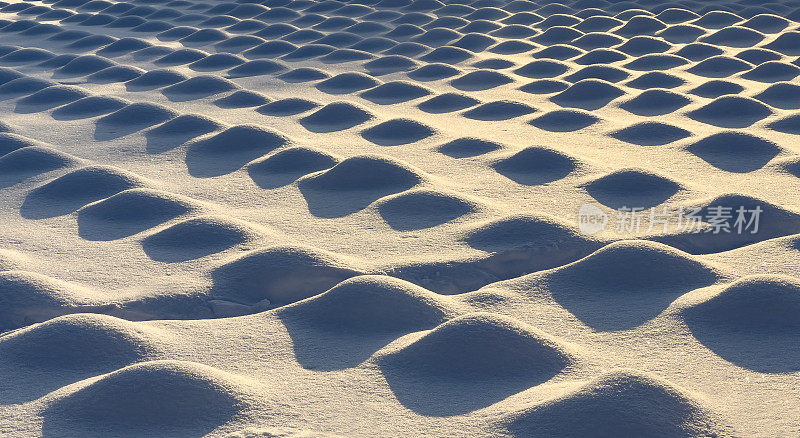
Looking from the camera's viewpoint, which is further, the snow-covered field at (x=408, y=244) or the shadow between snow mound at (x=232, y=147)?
the shadow between snow mound at (x=232, y=147)

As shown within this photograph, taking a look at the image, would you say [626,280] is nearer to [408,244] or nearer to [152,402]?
[408,244]

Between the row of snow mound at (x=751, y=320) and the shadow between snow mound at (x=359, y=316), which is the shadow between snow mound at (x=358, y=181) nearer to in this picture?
the shadow between snow mound at (x=359, y=316)

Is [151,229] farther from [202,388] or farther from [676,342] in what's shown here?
[676,342]

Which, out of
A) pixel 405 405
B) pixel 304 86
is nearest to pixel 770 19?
pixel 304 86

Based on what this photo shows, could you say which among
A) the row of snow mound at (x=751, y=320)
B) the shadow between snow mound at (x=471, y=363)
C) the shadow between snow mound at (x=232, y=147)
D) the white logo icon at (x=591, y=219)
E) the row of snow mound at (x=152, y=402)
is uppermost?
the row of snow mound at (x=751, y=320)

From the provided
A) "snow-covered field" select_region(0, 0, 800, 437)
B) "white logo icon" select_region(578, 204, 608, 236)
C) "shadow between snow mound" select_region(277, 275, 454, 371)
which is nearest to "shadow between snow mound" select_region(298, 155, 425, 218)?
"snow-covered field" select_region(0, 0, 800, 437)

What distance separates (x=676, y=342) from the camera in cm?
218

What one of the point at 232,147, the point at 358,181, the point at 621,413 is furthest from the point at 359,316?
the point at 232,147

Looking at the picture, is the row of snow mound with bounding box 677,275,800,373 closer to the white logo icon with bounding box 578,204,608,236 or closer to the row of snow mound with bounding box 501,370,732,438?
the row of snow mound with bounding box 501,370,732,438

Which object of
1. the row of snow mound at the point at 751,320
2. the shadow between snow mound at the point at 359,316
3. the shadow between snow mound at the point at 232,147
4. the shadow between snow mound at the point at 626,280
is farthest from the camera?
the shadow between snow mound at the point at 232,147

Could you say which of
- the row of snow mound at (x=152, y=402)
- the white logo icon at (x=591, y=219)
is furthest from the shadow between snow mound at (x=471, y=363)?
the white logo icon at (x=591, y=219)

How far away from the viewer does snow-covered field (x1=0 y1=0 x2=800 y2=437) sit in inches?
75.4

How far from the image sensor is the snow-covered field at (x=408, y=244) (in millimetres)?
1916

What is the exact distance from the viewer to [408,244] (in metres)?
2.85
